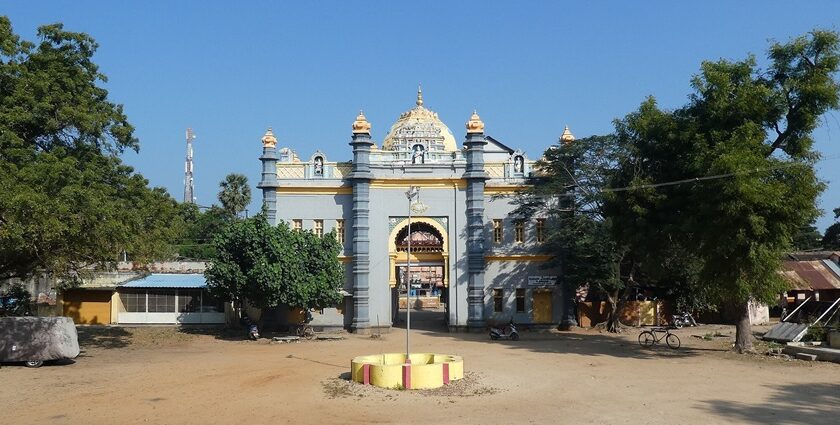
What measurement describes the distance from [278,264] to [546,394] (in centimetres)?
1472

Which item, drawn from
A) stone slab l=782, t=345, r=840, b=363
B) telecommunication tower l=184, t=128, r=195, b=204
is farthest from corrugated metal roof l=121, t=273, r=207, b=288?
telecommunication tower l=184, t=128, r=195, b=204

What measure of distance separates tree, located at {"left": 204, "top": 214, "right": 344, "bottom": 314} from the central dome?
8.86 m

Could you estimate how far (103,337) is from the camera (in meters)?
27.4

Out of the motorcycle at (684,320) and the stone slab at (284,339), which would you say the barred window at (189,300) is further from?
the motorcycle at (684,320)

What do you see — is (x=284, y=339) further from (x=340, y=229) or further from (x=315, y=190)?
(x=315, y=190)

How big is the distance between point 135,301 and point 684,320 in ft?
87.9

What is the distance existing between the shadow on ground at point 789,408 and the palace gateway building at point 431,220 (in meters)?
16.5

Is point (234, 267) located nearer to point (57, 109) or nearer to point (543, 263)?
point (57, 109)

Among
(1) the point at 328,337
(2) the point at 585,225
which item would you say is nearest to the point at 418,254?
(1) the point at 328,337

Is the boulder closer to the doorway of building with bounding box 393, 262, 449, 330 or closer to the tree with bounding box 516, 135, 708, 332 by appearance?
the doorway of building with bounding box 393, 262, 449, 330

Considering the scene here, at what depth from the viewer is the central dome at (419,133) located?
3566 centimetres

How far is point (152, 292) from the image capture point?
32.5 metres

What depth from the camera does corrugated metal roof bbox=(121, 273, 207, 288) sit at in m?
32.0

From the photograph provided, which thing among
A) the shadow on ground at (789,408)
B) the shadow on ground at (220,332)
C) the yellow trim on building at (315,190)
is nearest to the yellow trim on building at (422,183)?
the yellow trim on building at (315,190)
